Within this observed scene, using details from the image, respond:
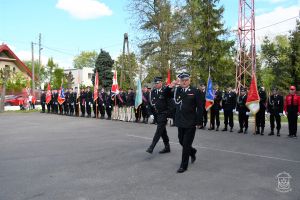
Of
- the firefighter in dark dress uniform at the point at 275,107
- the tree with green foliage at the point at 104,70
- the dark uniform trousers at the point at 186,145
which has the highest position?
the tree with green foliage at the point at 104,70

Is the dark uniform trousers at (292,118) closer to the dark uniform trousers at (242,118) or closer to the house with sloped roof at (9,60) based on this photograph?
the dark uniform trousers at (242,118)

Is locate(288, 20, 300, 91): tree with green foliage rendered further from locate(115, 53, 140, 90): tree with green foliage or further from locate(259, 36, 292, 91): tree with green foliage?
locate(115, 53, 140, 90): tree with green foliage

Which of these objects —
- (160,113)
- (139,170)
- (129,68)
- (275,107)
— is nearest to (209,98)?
(275,107)

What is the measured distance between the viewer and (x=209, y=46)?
37.4 meters

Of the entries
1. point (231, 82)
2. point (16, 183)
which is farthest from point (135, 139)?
point (231, 82)

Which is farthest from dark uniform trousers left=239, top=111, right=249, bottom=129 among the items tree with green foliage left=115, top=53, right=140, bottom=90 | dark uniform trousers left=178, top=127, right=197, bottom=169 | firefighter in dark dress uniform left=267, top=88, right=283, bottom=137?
tree with green foliage left=115, top=53, right=140, bottom=90

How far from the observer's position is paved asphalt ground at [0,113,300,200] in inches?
230

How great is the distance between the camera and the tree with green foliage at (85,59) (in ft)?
355

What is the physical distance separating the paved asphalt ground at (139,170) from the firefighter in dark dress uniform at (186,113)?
1.52ft

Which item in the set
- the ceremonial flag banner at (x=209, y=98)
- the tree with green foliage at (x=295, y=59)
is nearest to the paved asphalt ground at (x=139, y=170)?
the ceremonial flag banner at (x=209, y=98)

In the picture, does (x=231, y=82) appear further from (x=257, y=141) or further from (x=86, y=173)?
(x=86, y=173)

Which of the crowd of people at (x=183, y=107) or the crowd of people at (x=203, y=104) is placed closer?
the crowd of people at (x=183, y=107)

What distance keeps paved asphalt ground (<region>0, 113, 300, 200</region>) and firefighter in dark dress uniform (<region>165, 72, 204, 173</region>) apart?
1.52 ft

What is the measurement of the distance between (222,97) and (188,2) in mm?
21746
